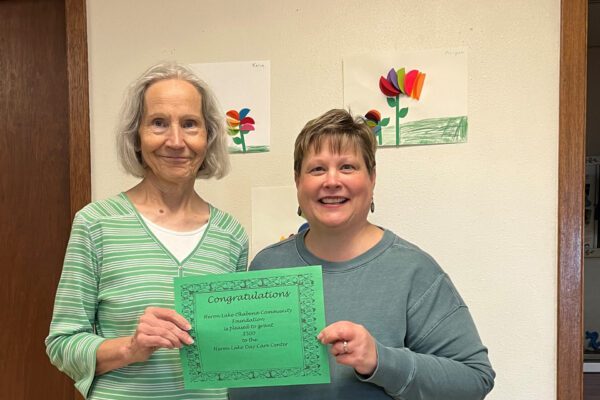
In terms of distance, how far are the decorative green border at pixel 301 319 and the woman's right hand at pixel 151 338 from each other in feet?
0.08

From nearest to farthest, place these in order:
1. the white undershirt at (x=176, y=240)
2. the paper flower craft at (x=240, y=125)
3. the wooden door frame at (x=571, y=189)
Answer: the white undershirt at (x=176, y=240)
the wooden door frame at (x=571, y=189)
the paper flower craft at (x=240, y=125)

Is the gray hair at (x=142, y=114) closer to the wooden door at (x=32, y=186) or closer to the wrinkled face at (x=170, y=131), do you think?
the wrinkled face at (x=170, y=131)

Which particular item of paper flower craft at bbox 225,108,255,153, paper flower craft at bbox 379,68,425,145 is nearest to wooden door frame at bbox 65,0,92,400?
paper flower craft at bbox 225,108,255,153

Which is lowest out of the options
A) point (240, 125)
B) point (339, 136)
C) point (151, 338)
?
point (151, 338)

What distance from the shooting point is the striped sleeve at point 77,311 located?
102 cm

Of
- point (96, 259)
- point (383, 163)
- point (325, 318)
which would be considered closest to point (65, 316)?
point (96, 259)

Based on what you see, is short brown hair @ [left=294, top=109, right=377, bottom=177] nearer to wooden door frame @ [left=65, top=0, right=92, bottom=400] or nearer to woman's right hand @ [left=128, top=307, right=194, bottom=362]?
woman's right hand @ [left=128, top=307, right=194, bottom=362]

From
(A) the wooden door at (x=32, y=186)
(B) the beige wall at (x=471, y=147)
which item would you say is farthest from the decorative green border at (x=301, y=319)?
(A) the wooden door at (x=32, y=186)

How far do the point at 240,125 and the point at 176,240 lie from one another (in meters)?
0.70

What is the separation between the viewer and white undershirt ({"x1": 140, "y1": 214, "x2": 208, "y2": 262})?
1.10m

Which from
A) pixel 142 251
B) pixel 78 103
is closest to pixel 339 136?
pixel 142 251

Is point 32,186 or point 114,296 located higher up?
point 32,186

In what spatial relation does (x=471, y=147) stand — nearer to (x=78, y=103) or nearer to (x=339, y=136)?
(x=339, y=136)

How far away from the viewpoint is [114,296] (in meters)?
1.06
